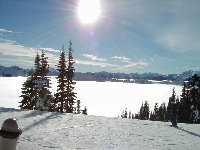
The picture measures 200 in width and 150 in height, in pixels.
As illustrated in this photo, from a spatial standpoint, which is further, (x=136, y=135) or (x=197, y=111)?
(x=197, y=111)

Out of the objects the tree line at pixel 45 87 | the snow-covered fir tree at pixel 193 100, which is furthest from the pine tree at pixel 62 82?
the snow-covered fir tree at pixel 193 100

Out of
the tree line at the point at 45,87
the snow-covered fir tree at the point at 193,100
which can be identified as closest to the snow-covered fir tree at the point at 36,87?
the tree line at the point at 45,87

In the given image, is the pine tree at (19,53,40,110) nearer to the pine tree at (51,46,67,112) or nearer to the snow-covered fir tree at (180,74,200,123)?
the pine tree at (51,46,67,112)

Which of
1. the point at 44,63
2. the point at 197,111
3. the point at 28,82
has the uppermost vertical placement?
the point at 44,63

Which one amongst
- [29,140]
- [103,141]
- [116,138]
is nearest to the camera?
[29,140]

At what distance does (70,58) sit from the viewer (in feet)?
143

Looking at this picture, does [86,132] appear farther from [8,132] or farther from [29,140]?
[8,132]

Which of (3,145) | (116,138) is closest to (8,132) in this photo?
(3,145)

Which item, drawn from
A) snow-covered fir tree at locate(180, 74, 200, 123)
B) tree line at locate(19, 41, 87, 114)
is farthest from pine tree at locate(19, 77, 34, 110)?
snow-covered fir tree at locate(180, 74, 200, 123)

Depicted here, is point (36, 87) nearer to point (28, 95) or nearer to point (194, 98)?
point (28, 95)

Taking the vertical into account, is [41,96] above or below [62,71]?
below

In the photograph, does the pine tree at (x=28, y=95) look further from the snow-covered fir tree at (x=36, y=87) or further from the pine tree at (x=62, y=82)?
the pine tree at (x=62, y=82)

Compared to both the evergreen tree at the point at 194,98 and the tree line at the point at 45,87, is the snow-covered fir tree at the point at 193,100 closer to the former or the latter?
the evergreen tree at the point at 194,98

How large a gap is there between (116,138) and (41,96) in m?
38.7
